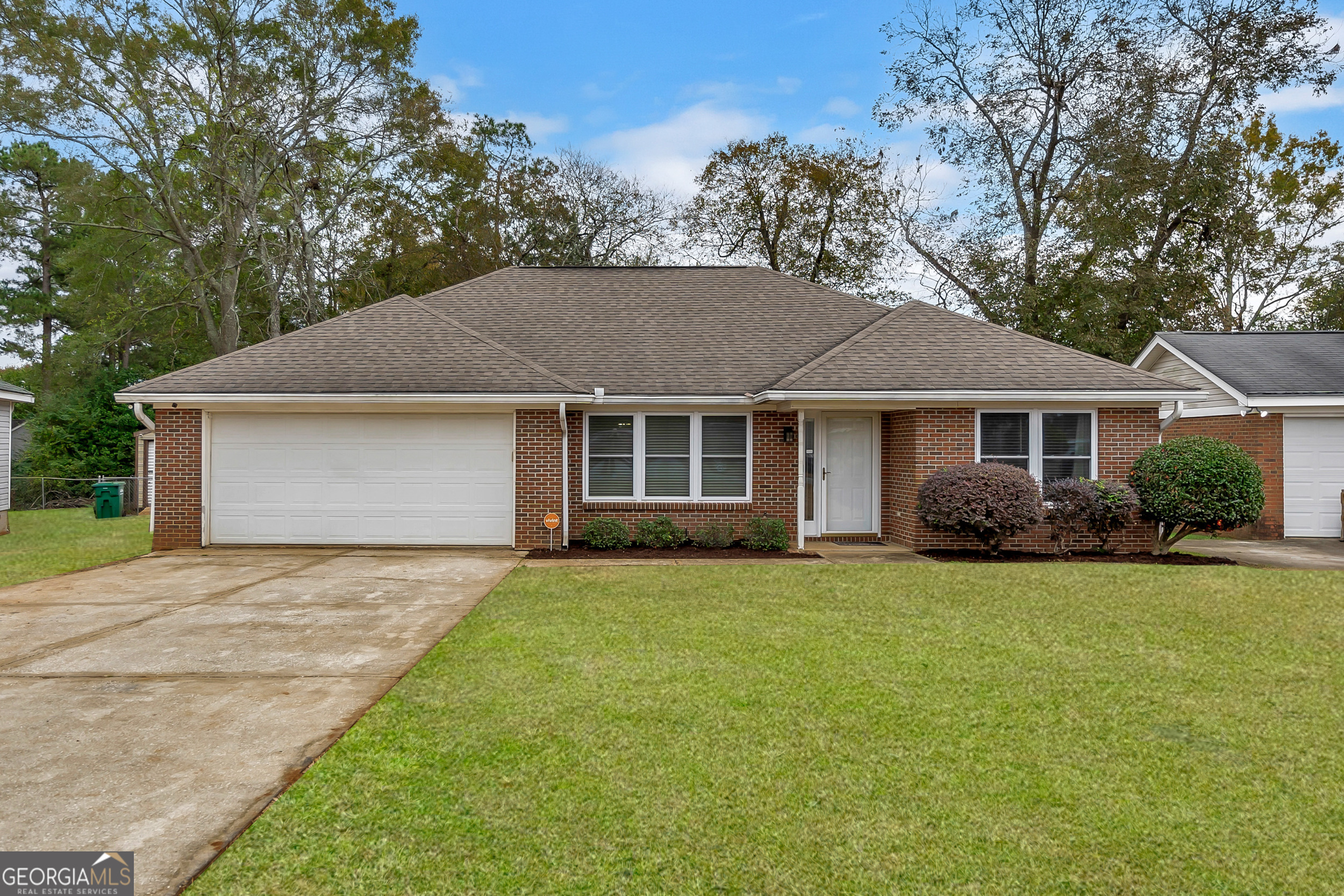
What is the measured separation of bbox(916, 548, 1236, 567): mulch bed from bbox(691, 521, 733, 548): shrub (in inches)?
116

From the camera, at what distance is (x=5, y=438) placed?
1573 centimetres

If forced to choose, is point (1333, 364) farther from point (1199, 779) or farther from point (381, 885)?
point (381, 885)

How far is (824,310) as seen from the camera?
15.3 m

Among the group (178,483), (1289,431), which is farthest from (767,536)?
(1289,431)

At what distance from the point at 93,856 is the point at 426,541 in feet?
29.6

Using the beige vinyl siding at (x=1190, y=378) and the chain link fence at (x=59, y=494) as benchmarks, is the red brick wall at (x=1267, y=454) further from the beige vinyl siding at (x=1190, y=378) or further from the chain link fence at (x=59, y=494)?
the chain link fence at (x=59, y=494)

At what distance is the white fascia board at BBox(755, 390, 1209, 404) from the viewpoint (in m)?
11.2

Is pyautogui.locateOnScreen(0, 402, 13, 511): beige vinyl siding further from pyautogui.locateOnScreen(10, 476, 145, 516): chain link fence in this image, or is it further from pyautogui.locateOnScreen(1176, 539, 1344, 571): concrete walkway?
pyautogui.locateOnScreen(1176, 539, 1344, 571): concrete walkway

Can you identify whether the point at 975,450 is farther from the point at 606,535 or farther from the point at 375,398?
the point at 375,398

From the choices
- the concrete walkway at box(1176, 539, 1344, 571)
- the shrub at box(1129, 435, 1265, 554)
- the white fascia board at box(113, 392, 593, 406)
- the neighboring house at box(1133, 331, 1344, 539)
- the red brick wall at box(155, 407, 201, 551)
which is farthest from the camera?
the neighboring house at box(1133, 331, 1344, 539)

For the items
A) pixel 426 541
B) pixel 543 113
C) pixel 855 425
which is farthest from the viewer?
pixel 543 113

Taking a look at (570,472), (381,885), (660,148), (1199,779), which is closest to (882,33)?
(660,148)

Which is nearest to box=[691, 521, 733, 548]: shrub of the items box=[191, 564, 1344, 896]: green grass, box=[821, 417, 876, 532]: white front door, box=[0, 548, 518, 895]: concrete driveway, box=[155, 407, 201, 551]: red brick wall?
box=[821, 417, 876, 532]: white front door

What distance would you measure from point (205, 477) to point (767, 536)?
29.4 ft
